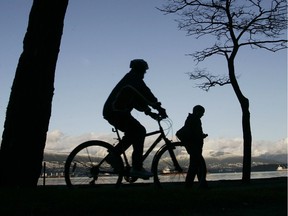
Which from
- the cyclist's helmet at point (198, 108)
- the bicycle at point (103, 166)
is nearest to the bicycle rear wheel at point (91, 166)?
the bicycle at point (103, 166)

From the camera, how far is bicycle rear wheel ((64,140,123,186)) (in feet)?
24.0

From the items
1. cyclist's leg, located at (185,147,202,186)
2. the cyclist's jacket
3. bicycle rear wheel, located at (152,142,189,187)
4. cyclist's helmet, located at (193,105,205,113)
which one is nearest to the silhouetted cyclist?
the cyclist's jacket

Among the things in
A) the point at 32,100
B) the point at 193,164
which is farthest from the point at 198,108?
the point at 32,100

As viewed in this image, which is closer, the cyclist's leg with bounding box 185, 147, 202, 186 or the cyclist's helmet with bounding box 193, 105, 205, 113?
the cyclist's leg with bounding box 185, 147, 202, 186

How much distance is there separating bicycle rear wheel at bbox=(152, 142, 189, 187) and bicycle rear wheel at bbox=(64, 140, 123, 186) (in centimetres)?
76

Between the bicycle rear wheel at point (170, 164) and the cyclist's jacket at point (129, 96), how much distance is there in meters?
1.10

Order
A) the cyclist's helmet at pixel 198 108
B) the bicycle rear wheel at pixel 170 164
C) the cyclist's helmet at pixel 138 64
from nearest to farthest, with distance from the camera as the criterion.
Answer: the cyclist's helmet at pixel 138 64
the bicycle rear wheel at pixel 170 164
the cyclist's helmet at pixel 198 108

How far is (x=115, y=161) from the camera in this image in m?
7.36

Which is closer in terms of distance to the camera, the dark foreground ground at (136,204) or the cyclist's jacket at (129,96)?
the dark foreground ground at (136,204)

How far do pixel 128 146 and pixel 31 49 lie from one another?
238cm

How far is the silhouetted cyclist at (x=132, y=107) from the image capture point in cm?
716

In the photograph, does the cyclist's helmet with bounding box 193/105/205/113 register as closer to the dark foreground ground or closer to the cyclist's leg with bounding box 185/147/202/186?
the cyclist's leg with bounding box 185/147/202/186

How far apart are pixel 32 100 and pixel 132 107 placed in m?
1.71

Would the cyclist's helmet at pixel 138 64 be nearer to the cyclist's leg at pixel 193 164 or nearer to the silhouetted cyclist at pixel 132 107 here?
the silhouetted cyclist at pixel 132 107
